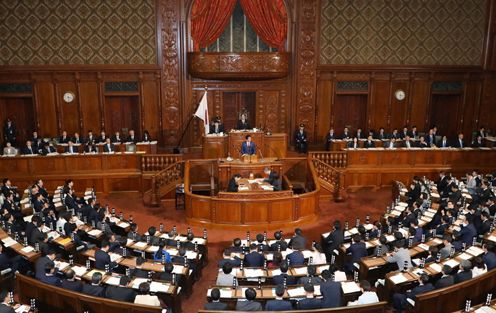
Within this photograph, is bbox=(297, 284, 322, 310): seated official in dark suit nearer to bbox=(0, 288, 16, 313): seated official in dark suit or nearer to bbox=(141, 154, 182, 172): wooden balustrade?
bbox=(0, 288, 16, 313): seated official in dark suit

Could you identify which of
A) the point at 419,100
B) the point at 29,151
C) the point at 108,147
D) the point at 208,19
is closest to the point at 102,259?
the point at 108,147

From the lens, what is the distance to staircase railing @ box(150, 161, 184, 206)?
16266 mm

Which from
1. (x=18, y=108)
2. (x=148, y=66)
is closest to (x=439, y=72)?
(x=148, y=66)

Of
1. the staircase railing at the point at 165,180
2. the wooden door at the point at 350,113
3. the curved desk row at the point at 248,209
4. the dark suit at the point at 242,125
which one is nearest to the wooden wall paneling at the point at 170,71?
the dark suit at the point at 242,125

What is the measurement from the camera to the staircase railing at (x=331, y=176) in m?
16.8

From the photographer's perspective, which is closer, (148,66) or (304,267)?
(304,267)

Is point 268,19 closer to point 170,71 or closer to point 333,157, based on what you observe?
point 170,71

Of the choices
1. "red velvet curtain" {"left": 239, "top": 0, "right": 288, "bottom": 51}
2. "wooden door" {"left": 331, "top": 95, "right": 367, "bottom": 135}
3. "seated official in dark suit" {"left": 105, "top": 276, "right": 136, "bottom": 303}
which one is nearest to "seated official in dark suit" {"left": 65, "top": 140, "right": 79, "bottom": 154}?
"red velvet curtain" {"left": 239, "top": 0, "right": 288, "bottom": 51}

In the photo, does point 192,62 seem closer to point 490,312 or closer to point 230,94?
point 230,94

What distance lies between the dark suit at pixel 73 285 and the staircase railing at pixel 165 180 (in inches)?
305

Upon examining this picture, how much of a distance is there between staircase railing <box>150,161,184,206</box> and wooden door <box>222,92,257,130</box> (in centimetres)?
452

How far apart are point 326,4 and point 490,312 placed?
15146 millimetres

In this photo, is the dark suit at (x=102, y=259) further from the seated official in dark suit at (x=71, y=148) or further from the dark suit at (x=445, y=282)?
the seated official in dark suit at (x=71, y=148)

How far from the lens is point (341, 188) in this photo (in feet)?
57.1
